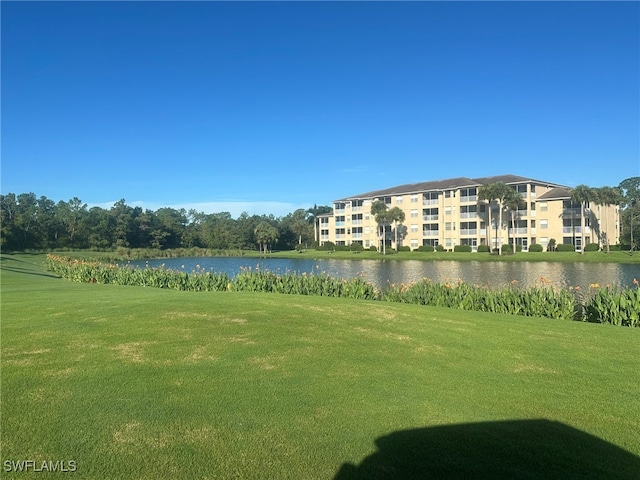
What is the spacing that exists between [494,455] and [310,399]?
1.96 m

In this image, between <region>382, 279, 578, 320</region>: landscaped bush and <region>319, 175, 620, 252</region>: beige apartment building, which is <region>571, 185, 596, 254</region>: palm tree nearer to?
<region>319, 175, 620, 252</region>: beige apartment building

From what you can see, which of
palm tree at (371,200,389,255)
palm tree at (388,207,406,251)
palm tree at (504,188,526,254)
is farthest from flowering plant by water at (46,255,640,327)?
palm tree at (388,207,406,251)

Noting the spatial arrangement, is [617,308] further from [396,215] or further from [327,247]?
[327,247]

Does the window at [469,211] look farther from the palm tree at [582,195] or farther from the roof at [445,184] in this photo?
the palm tree at [582,195]

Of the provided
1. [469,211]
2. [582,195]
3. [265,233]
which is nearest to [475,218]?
[469,211]

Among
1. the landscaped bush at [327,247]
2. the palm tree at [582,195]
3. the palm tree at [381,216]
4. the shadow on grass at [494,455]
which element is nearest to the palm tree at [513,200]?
the palm tree at [582,195]

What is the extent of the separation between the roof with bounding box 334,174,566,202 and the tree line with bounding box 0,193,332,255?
2472 centimetres

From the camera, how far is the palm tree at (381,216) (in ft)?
265

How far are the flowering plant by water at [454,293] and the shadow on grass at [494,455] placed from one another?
9.21 meters

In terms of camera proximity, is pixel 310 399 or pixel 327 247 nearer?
pixel 310 399

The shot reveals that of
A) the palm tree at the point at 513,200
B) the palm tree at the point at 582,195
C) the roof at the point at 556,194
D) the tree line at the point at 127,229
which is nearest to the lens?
the palm tree at the point at 582,195

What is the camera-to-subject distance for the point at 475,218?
7444 cm

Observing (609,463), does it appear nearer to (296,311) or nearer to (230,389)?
(230,389)

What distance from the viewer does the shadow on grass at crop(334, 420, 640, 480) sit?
3758 mm
